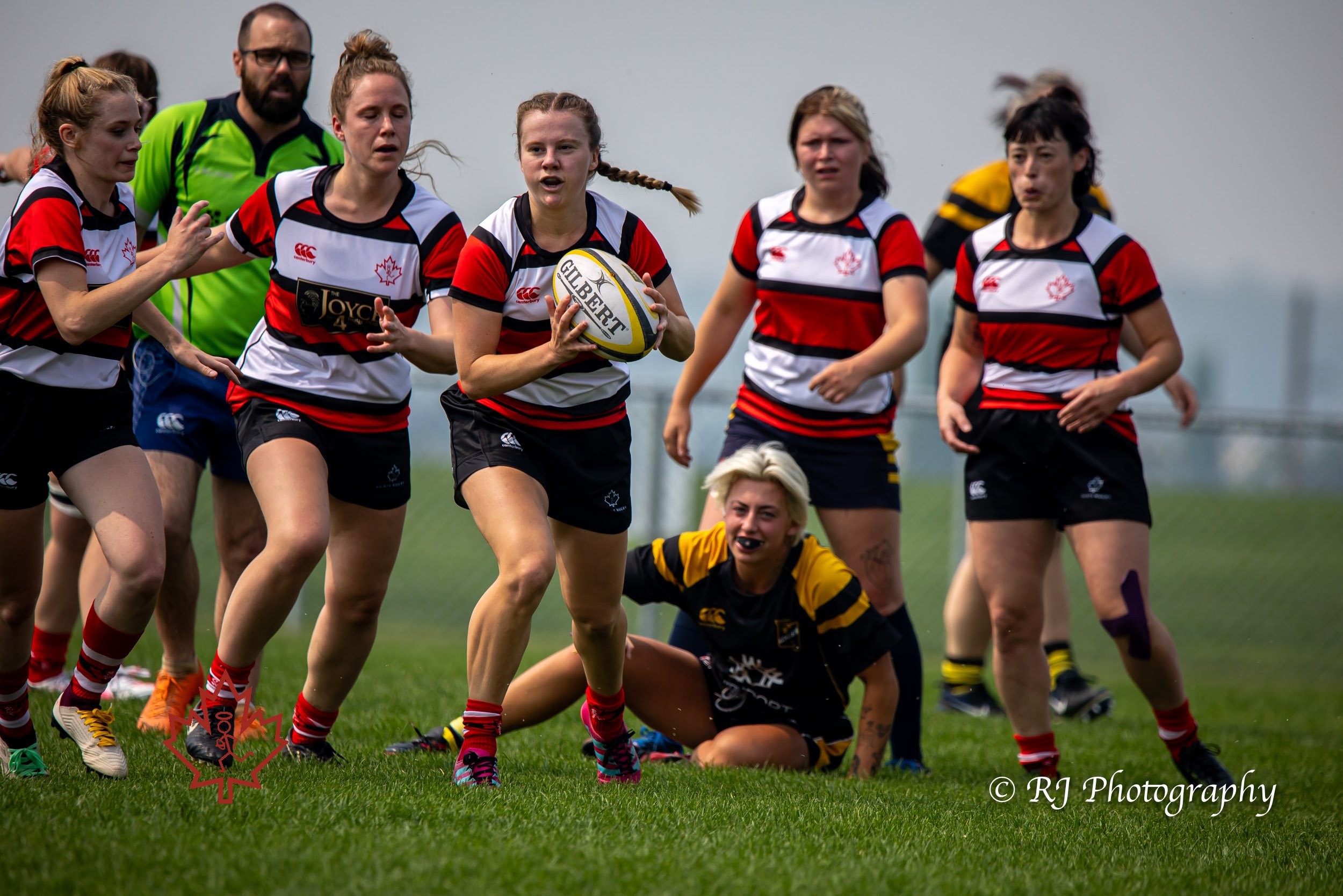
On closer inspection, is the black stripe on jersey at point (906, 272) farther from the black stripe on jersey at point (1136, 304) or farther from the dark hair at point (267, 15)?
the dark hair at point (267, 15)

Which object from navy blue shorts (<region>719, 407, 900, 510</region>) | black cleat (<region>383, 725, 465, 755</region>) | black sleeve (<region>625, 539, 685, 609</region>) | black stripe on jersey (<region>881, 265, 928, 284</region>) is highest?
black stripe on jersey (<region>881, 265, 928, 284</region>)

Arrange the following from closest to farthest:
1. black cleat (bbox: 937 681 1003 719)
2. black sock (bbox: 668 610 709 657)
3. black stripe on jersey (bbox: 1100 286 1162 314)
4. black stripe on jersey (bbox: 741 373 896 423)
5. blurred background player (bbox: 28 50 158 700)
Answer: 1. black stripe on jersey (bbox: 1100 286 1162 314)
2. black stripe on jersey (bbox: 741 373 896 423)
3. black sock (bbox: 668 610 709 657)
4. blurred background player (bbox: 28 50 158 700)
5. black cleat (bbox: 937 681 1003 719)

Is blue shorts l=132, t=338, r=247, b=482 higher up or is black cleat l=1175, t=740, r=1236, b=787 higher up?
blue shorts l=132, t=338, r=247, b=482

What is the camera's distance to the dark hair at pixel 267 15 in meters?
4.93

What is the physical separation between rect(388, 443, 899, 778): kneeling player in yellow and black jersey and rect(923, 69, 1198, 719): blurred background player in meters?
1.12

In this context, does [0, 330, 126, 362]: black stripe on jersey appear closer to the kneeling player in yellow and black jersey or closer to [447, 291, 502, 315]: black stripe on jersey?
[447, 291, 502, 315]: black stripe on jersey

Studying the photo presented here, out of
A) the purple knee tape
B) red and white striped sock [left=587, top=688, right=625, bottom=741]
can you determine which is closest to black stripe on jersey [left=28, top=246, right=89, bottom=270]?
red and white striped sock [left=587, top=688, right=625, bottom=741]

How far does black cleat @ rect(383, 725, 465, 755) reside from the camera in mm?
4527

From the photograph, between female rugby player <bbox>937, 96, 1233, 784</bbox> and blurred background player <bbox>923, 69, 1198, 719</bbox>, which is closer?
female rugby player <bbox>937, 96, 1233, 784</bbox>

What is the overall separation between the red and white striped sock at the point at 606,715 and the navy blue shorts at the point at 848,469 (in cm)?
131

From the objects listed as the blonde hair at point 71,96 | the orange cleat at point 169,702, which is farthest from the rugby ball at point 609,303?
the orange cleat at point 169,702

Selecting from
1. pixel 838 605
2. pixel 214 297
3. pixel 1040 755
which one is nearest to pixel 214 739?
pixel 214 297

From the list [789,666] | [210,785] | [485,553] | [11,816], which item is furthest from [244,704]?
[485,553]

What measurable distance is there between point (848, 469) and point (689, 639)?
999 mm
